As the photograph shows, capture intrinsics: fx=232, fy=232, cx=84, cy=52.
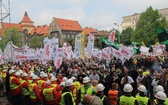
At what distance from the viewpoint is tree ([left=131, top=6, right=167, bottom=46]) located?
55619 mm

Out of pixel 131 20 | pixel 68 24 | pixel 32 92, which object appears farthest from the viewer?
pixel 131 20

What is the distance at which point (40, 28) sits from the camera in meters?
118

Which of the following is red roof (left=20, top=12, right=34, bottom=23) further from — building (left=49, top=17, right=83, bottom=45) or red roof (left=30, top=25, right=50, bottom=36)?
building (left=49, top=17, right=83, bottom=45)

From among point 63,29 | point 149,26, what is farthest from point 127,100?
point 63,29

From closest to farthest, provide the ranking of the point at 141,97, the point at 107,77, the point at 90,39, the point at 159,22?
the point at 141,97 < the point at 107,77 < the point at 90,39 < the point at 159,22

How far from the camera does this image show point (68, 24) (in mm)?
103188

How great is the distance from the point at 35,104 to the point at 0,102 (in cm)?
383

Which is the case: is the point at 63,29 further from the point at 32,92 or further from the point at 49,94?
the point at 49,94

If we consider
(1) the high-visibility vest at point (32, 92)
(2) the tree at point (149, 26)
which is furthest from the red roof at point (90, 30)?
(1) the high-visibility vest at point (32, 92)

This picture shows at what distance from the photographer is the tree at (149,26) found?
182ft

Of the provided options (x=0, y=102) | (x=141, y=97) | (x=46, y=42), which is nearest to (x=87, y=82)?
(x=141, y=97)

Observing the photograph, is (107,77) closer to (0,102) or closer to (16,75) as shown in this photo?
(16,75)

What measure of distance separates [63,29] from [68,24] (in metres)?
5.97

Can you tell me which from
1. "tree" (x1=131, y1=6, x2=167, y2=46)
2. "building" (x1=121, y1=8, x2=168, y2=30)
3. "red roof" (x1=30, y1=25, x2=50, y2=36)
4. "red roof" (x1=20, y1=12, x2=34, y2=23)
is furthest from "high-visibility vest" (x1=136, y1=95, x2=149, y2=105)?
"building" (x1=121, y1=8, x2=168, y2=30)
